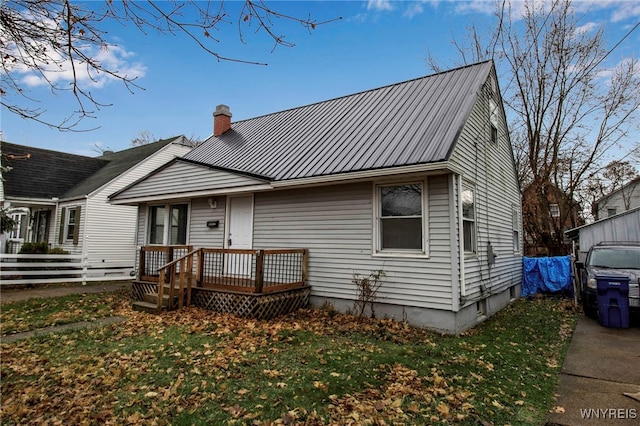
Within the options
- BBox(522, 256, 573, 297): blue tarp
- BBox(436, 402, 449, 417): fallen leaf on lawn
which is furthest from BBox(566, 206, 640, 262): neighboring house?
BBox(436, 402, 449, 417): fallen leaf on lawn

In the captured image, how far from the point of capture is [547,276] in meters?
12.1

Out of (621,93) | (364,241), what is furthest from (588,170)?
(364,241)

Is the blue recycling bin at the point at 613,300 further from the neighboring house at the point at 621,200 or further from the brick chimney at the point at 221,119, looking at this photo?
the neighboring house at the point at 621,200

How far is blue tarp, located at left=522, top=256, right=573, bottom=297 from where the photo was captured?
11.9m

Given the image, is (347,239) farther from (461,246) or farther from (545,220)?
(545,220)

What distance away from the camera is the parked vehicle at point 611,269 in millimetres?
7520

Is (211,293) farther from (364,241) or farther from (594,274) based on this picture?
(594,274)

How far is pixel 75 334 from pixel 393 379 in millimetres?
5400

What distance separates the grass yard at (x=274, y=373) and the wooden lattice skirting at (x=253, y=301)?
30cm

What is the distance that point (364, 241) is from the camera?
7.45 meters

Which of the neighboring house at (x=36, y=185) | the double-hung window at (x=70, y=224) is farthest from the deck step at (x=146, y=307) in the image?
the neighboring house at (x=36, y=185)

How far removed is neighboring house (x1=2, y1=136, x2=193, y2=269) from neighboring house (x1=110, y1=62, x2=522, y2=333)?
219 inches

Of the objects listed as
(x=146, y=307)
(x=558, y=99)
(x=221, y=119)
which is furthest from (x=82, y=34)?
(x=558, y=99)

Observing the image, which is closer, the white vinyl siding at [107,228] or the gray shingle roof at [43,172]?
the white vinyl siding at [107,228]
